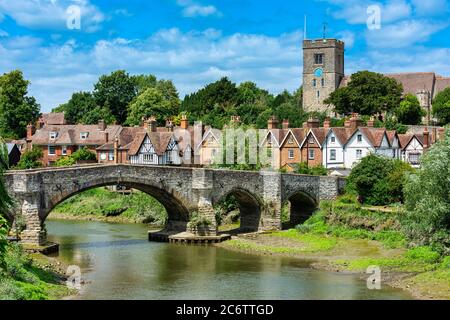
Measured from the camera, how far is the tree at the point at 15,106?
98.2 m

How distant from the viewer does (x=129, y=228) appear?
218ft

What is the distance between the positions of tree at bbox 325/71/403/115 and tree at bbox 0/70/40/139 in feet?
127

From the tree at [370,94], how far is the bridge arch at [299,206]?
31766 mm

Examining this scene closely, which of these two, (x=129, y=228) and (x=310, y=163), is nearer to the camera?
(x=129, y=228)

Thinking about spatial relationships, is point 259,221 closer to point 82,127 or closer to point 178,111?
point 82,127

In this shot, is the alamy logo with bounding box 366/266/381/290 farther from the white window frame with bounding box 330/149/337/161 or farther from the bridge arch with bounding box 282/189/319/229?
the white window frame with bounding box 330/149/337/161

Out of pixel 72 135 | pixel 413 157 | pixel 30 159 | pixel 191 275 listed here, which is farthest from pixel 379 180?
pixel 72 135

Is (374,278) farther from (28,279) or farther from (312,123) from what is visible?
(312,123)

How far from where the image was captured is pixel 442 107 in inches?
3812

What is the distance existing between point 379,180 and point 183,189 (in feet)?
51.8

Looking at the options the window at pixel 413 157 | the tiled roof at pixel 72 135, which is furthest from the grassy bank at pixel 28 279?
the tiled roof at pixel 72 135

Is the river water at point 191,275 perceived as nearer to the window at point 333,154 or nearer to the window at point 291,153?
the window at point 291,153
